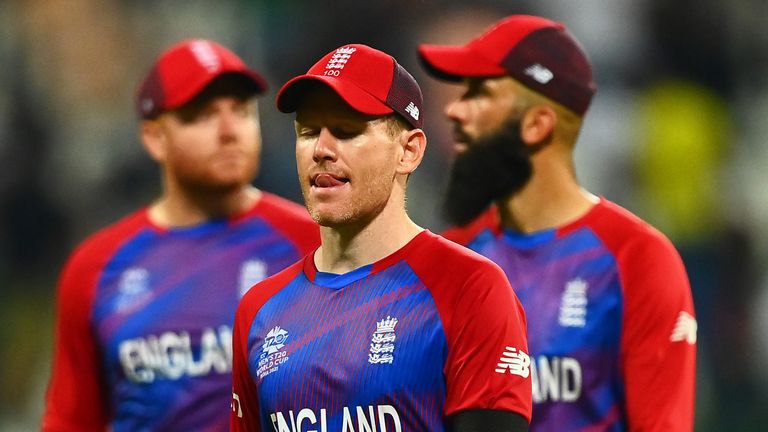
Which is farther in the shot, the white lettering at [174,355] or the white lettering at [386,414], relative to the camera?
the white lettering at [174,355]

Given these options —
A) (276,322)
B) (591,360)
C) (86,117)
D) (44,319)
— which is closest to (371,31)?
(86,117)

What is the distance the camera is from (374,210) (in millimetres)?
3986

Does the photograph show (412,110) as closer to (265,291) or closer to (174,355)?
(265,291)

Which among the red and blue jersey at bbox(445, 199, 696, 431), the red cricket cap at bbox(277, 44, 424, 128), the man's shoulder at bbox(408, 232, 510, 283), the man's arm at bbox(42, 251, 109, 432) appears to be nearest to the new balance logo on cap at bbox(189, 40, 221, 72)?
the man's arm at bbox(42, 251, 109, 432)

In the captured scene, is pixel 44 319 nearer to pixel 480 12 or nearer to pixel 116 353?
pixel 480 12

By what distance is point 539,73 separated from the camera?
547 cm

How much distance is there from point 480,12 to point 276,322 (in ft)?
19.9

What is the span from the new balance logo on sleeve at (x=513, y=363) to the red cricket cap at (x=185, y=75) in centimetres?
252

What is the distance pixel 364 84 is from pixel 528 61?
1.68 meters

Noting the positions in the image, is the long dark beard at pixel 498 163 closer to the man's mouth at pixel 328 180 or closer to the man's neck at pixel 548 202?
the man's neck at pixel 548 202

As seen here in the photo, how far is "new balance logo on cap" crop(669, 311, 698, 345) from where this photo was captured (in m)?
4.84

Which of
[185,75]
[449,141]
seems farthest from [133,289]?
[449,141]

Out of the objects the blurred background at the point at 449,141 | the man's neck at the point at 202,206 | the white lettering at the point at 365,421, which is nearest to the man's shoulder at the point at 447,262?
the white lettering at the point at 365,421

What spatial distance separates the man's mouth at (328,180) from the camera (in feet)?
12.8
